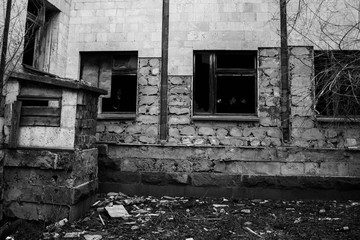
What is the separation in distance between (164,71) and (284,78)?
3.05 m

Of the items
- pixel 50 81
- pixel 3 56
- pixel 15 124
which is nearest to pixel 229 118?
pixel 50 81

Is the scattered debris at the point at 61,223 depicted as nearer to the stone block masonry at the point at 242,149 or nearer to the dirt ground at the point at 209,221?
the dirt ground at the point at 209,221

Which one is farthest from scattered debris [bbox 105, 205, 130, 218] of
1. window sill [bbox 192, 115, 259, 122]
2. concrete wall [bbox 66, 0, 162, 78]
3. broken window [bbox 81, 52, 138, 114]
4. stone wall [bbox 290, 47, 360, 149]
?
stone wall [bbox 290, 47, 360, 149]

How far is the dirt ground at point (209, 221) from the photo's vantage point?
4426mm

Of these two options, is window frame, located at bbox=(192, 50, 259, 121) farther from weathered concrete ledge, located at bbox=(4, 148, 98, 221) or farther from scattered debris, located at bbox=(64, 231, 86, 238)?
scattered debris, located at bbox=(64, 231, 86, 238)

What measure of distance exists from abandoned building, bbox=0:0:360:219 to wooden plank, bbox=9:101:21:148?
48.8 inches

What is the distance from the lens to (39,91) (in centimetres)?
511

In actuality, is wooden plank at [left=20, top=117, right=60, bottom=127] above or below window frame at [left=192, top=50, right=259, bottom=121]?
below

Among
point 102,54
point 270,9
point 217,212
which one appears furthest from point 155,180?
point 270,9

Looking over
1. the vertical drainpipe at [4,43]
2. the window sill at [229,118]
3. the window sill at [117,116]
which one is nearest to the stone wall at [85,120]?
the vertical drainpipe at [4,43]

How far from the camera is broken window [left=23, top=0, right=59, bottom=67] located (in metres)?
6.32

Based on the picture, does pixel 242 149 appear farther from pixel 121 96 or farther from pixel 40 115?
pixel 40 115

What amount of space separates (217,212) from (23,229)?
3.61 m

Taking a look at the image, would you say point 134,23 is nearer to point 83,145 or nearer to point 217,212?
point 83,145
